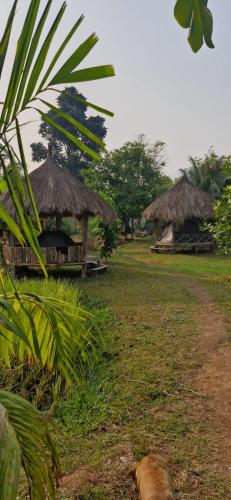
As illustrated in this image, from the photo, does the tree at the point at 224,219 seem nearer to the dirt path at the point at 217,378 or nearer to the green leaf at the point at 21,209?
the dirt path at the point at 217,378

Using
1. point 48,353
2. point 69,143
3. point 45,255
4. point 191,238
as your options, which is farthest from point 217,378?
point 69,143

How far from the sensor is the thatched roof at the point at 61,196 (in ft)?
34.3

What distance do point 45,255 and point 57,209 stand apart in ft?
4.22

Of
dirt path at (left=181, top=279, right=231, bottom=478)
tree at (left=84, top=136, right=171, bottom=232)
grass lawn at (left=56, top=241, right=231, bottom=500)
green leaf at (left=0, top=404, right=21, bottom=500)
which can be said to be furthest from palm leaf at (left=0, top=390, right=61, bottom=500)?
tree at (left=84, top=136, right=171, bottom=232)

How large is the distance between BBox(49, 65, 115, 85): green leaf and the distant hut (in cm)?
1726

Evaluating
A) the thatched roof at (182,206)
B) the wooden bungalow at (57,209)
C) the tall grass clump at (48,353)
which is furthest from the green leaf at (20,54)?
the thatched roof at (182,206)

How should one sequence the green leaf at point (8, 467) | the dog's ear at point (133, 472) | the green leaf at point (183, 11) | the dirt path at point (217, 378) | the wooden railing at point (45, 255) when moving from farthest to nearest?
the wooden railing at point (45, 255) → the dirt path at point (217, 378) → the dog's ear at point (133, 472) → the green leaf at point (183, 11) → the green leaf at point (8, 467)

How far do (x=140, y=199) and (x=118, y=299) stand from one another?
656 inches

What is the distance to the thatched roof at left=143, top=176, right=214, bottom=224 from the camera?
59.5 feet

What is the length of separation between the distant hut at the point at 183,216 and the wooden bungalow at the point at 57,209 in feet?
24.1

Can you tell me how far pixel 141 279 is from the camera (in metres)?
10.8

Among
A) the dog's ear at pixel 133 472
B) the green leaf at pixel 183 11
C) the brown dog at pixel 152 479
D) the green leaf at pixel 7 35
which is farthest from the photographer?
the dog's ear at pixel 133 472

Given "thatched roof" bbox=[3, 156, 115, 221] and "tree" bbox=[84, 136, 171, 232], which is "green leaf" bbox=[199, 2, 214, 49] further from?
"tree" bbox=[84, 136, 171, 232]

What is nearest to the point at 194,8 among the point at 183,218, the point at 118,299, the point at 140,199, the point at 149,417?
the point at 149,417
